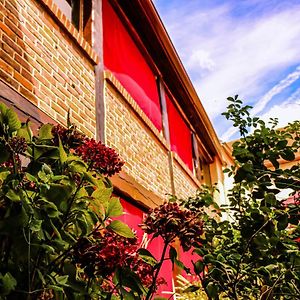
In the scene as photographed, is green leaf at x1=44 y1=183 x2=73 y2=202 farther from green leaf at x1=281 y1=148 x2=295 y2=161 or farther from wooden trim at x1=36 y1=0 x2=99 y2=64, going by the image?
wooden trim at x1=36 y1=0 x2=99 y2=64

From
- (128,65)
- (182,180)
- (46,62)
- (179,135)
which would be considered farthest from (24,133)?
(179,135)

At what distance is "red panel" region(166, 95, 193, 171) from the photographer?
7973 mm

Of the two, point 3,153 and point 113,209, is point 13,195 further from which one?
point 113,209

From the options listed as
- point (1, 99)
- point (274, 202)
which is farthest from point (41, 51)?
point (274, 202)

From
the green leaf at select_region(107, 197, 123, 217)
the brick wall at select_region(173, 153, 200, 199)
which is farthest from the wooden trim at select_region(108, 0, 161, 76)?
the green leaf at select_region(107, 197, 123, 217)

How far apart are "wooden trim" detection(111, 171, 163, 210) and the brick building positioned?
0.01m

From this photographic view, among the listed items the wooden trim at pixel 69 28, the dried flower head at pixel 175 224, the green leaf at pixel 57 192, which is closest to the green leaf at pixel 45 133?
the green leaf at pixel 57 192

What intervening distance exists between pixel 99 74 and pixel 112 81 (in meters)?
0.25

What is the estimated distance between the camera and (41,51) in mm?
3592

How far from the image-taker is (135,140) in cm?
543

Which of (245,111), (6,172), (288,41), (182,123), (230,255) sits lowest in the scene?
(230,255)

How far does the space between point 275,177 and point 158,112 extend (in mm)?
4645

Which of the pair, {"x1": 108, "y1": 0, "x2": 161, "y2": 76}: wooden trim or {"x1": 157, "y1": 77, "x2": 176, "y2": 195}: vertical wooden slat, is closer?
{"x1": 108, "y1": 0, "x2": 161, "y2": 76}: wooden trim

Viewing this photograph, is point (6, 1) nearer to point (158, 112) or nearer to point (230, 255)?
point (230, 255)
